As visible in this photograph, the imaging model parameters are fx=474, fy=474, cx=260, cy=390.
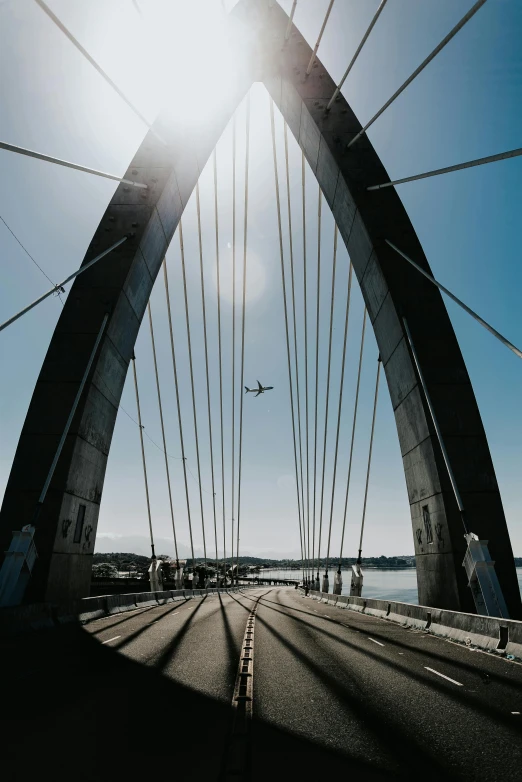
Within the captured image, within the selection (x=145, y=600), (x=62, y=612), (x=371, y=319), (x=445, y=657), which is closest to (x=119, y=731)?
(x=445, y=657)

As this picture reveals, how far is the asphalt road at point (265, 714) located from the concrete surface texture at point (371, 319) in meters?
6.59

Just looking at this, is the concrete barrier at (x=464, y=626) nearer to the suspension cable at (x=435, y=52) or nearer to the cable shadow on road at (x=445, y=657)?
the cable shadow on road at (x=445, y=657)

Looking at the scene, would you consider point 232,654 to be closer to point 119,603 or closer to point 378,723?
point 378,723

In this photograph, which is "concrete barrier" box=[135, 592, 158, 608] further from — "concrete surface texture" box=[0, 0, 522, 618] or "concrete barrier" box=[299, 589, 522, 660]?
"concrete barrier" box=[299, 589, 522, 660]

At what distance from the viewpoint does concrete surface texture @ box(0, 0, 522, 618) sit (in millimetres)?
15984

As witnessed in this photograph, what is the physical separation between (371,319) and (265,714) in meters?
18.5

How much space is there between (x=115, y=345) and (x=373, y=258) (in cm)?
1139

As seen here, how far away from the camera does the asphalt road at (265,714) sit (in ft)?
12.5

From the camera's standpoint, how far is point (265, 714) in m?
5.23

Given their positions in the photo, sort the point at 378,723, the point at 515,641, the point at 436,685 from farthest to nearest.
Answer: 1. the point at 515,641
2. the point at 436,685
3. the point at 378,723

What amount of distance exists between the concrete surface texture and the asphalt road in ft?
21.6

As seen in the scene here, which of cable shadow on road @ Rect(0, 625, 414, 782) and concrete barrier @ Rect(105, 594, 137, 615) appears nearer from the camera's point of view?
cable shadow on road @ Rect(0, 625, 414, 782)

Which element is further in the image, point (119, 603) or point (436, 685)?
point (119, 603)

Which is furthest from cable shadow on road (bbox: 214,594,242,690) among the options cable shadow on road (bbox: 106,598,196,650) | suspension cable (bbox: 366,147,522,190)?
suspension cable (bbox: 366,147,522,190)
